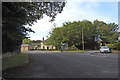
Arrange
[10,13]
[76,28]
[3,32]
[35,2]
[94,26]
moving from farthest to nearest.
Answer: [94,26] → [76,28] → [35,2] → [10,13] → [3,32]

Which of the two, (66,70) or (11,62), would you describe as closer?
(66,70)

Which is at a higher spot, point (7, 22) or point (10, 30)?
point (7, 22)

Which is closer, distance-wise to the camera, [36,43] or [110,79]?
[110,79]

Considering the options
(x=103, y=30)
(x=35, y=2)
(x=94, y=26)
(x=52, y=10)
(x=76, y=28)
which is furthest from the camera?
(x=94, y=26)

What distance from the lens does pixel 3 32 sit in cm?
527

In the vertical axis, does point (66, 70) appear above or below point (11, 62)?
above

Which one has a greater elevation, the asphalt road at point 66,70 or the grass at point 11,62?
the asphalt road at point 66,70

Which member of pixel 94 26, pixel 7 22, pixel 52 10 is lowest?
pixel 7 22

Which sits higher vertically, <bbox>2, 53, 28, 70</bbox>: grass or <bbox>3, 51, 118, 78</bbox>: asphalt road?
<bbox>3, 51, 118, 78</bbox>: asphalt road

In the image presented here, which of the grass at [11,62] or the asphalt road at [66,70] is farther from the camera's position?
the grass at [11,62]

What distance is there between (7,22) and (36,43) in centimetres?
9884

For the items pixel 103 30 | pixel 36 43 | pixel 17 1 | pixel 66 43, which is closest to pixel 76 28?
pixel 66 43

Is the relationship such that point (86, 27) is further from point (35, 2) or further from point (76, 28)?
point (35, 2)

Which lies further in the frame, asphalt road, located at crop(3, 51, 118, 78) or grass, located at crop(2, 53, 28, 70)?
grass, located at crop(2, 53, 28, 70)
